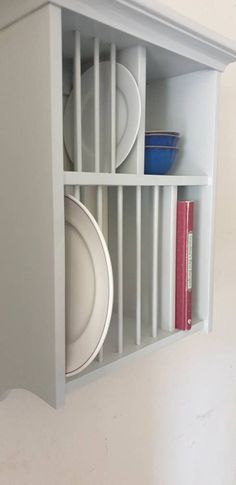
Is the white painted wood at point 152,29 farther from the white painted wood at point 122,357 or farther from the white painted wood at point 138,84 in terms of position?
the white painted wood at point 122,357

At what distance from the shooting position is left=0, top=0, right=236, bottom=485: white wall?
2.90ft

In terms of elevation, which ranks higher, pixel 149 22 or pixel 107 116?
pixel 149 22

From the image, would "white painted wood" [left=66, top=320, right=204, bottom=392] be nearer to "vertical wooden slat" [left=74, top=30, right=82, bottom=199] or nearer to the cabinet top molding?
"vertical wooden slat" [left=74, top=30, right=82, bottom=199]

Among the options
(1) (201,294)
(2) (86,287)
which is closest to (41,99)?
(2) (86,287)

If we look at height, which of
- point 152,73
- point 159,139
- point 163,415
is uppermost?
point 152,73

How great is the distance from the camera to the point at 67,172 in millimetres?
608

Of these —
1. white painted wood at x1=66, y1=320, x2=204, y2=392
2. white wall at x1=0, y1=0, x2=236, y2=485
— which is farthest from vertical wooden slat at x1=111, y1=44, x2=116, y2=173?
white painted wood at x1=66, y1=320, x2=204, y2=392

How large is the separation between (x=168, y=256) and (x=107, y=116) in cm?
30

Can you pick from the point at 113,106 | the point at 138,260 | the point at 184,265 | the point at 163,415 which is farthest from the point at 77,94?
the point at 163,415

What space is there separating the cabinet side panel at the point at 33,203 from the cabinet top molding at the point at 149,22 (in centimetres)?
2

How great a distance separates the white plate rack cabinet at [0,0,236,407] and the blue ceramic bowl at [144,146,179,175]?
0.15 feet

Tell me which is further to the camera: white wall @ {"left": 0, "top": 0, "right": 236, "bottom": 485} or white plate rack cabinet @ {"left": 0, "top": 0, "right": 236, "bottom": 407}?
white wall @ {"left": 0, "top": 0, "right": 236, "bottom": 485}

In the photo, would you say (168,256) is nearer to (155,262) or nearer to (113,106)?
(155,262)

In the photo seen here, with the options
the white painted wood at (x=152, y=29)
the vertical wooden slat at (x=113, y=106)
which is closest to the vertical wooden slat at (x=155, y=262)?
the vertical wooden slat at (x=113, y=106)
